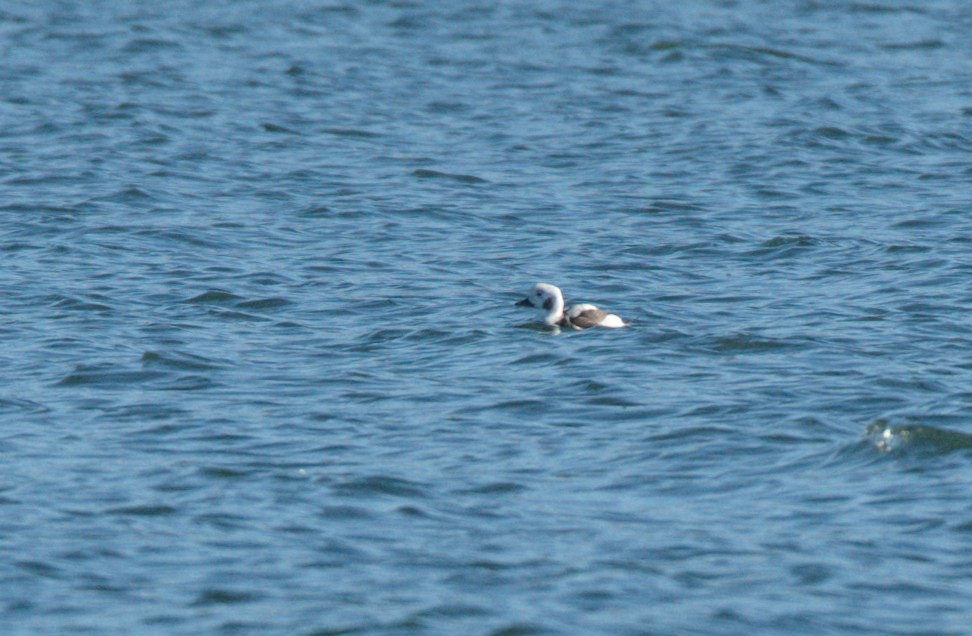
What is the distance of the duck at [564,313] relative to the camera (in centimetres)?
1595

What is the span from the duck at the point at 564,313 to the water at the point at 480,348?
252 mm

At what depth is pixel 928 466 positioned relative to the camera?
11922 millimetres

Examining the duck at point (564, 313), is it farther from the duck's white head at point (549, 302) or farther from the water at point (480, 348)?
the water at point (480, 348)

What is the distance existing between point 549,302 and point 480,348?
38.7 inches

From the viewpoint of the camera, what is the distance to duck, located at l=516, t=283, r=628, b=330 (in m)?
15.9

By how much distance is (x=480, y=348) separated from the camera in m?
15.5

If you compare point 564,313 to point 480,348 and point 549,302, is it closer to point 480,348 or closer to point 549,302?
point 549,302

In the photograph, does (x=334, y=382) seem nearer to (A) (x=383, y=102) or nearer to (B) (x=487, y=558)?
(B) (x=487, y=558)

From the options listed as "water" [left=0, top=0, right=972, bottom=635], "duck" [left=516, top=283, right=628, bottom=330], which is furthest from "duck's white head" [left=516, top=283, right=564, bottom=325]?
"water" [left=0, top=0, right=972, bottom=635]

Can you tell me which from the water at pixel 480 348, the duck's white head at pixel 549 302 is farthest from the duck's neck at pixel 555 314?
the water at pixel 480 348

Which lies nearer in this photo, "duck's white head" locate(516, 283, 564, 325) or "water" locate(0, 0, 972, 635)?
"water" locate(0, 0, 972, 635)

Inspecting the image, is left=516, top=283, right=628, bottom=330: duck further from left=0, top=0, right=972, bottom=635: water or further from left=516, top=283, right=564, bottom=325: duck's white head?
left=0, top=0, right=972, bottom=635: water

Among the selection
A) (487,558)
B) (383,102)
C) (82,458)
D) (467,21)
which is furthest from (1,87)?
(487,558)

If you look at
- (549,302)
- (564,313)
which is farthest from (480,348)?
(564,313)
